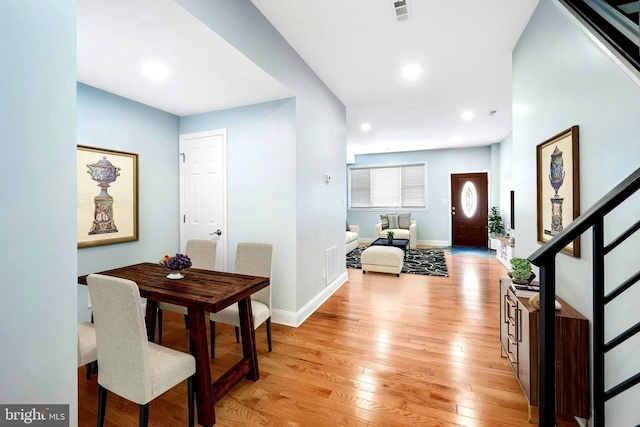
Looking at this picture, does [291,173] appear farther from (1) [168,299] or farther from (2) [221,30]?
(1) [168,299]

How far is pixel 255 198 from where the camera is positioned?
315cm

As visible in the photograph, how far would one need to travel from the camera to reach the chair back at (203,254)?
9.12ft

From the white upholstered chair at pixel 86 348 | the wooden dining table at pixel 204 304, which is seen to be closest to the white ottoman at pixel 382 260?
the wooden dining table at pixel 204 304

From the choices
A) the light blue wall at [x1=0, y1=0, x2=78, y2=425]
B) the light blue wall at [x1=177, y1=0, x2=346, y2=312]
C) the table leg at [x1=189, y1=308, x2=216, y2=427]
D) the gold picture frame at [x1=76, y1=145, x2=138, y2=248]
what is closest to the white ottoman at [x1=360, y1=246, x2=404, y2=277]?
the light blue wall at [x1=177, y1=0, x2=346, y2=312]

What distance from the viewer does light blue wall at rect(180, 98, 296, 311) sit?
2.95 metres

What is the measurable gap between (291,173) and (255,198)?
1.79ft

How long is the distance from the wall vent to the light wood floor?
16.5 inches

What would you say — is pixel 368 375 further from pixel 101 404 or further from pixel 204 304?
pixel 101 404

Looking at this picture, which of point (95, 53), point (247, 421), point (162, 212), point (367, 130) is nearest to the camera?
point (247, 421)

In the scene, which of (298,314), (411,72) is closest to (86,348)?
(298,314)

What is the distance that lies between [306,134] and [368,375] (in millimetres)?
2424

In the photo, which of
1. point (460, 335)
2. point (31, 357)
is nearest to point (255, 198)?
point (31, 357)

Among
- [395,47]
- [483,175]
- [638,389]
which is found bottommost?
[638,389]

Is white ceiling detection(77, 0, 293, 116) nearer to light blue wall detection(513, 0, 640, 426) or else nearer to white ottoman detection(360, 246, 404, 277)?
light blue wall detection(513, 0, 640, 426)
